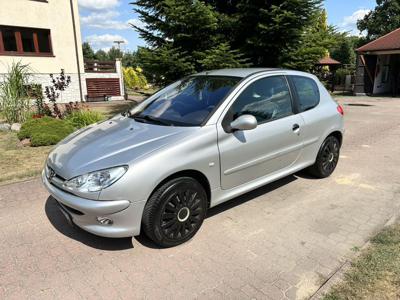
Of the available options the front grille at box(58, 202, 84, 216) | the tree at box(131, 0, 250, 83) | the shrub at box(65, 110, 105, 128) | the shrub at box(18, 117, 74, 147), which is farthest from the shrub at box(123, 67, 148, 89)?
the front grille at box(58, 202, 84, 216)

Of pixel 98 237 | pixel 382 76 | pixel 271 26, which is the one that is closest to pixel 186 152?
pixel 98 237

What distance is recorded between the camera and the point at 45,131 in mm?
7750

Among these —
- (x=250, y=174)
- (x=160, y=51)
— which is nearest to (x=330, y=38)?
(x=160, y=51)

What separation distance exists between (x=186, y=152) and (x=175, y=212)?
59cm

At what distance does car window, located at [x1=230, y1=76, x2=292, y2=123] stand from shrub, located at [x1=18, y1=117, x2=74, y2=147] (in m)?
5.21

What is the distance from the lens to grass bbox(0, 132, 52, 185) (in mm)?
5611

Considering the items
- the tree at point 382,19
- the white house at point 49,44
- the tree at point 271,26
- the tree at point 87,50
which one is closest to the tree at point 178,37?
the tree at point 271,26

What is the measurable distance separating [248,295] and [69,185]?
1.83m

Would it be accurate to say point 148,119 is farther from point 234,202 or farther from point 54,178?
point 234,202

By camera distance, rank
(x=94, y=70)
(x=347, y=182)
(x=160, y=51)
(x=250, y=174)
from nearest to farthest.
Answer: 1. (x=250, y=174)
2. (x=347, y=182)
3. (x=160, y=51)
4. (x=94, y=70)

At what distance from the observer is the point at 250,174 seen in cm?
397

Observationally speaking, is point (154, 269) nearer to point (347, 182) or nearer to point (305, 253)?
point (305, 253)

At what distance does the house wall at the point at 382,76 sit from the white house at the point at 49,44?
658 inches

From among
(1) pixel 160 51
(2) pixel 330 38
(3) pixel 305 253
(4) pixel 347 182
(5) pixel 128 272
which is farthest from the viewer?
(2) pixel 330 38
